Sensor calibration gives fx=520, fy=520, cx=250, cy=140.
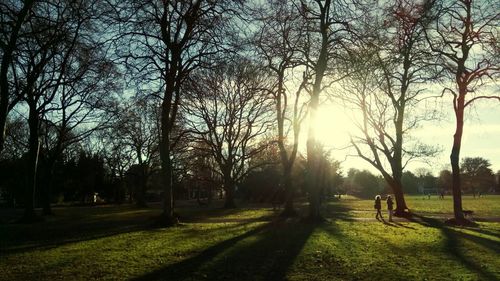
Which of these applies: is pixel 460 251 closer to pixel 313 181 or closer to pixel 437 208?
pixel 313 181

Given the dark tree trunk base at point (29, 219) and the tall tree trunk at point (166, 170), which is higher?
the tall tree trunk at point (166, 170)

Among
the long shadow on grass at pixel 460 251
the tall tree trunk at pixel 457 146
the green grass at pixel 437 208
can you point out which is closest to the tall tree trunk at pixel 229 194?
the green grass at pixel 437 208

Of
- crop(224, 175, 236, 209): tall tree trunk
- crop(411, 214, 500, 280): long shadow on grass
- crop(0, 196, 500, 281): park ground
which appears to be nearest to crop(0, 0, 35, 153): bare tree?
crop(0, 196, 500, 281): park ground

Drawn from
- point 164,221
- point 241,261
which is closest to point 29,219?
point 164,221

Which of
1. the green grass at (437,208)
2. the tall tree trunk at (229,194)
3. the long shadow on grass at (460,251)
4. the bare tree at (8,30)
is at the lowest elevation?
the long shadow on grass at (460,251)

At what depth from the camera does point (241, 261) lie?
12.4 m

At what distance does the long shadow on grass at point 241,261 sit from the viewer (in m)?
10.5

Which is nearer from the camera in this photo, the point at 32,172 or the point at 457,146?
the point at 457,146

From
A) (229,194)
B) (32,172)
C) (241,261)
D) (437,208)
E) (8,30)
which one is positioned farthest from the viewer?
(229,194)

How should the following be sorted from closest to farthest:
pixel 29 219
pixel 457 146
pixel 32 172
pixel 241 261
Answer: pixel 241 261 < pixel 457 146 < pixel 29 219 < pixel 32 172

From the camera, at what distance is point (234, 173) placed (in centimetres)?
5891

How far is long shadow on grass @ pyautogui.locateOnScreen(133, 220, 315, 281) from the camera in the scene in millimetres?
10523

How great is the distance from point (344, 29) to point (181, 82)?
782cm

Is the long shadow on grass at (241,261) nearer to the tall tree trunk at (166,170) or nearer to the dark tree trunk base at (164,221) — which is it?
the dark tree trunk base at (164,221)
